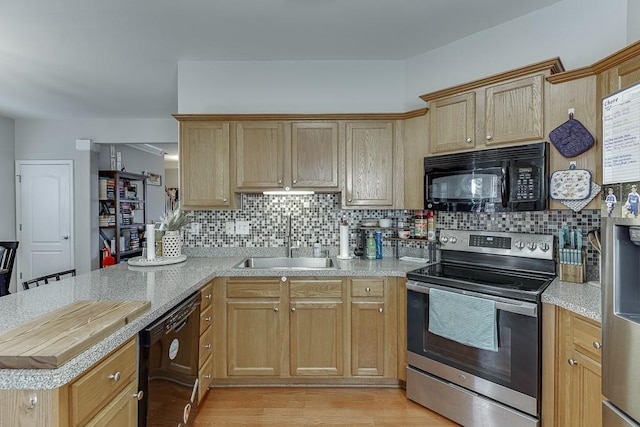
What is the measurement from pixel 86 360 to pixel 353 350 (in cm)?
176

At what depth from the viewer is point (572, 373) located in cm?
165

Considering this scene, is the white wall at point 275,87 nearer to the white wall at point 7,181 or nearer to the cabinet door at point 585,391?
the cabinet door at point 585,391

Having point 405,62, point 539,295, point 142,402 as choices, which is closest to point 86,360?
point 142,402

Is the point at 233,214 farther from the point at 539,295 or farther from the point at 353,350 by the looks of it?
the point at 539,295

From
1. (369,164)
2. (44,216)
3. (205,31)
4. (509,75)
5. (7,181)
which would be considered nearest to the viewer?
(509,75)

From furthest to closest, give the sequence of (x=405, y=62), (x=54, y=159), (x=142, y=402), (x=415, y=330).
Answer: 1. (x=54, y=159)
2. (x=405, y=62)
3. (x=415, y=330)
4. (x=142, y=402)

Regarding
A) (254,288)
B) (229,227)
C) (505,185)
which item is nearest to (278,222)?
(229,227)

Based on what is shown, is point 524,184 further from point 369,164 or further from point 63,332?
point 63,332

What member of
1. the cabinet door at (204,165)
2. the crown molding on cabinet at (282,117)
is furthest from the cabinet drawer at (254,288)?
the crown molding on cabinet at (282,117)

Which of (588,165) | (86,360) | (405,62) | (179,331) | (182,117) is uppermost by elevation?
(405,62)

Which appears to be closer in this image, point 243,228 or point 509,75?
point 509,75

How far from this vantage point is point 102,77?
3451mm

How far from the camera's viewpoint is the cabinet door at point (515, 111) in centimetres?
202

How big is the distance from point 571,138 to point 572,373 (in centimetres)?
122
